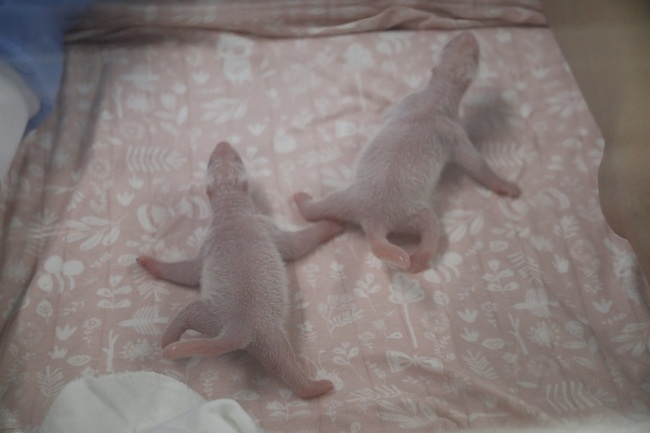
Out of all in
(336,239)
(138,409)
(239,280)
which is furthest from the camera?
(336,239)

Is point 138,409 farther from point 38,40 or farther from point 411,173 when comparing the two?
point 38,40

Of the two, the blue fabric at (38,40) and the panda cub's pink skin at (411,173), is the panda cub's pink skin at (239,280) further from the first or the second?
the blue fabric at (38,40)

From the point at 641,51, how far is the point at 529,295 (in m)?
0.42

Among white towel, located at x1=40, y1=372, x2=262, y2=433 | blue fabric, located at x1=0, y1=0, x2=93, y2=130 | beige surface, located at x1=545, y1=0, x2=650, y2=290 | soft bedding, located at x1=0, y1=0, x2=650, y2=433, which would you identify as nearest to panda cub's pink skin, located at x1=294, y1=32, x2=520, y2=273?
soft bedding, located at x1=0, y1=0, x2=650, y2=433

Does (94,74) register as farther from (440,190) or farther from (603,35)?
(603,35)

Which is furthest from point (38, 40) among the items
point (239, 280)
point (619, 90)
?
point (619, 90)

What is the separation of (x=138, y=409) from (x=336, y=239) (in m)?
0.40

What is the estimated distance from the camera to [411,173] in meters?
1.07

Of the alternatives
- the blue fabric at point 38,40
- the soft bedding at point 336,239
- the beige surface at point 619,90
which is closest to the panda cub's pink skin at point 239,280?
the soft bedding at point 336,239

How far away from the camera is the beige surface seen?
3.07 feet

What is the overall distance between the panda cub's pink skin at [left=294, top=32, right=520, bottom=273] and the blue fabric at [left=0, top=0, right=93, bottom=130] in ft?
1.50

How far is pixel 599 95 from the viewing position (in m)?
1.17

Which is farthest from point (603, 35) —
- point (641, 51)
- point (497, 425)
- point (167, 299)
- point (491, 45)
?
point (167, 299)

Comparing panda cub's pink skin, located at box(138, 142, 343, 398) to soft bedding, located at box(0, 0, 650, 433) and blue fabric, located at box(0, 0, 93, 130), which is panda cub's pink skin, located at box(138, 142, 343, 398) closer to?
soft bedding, located at box(0, 0, 650, 433)
